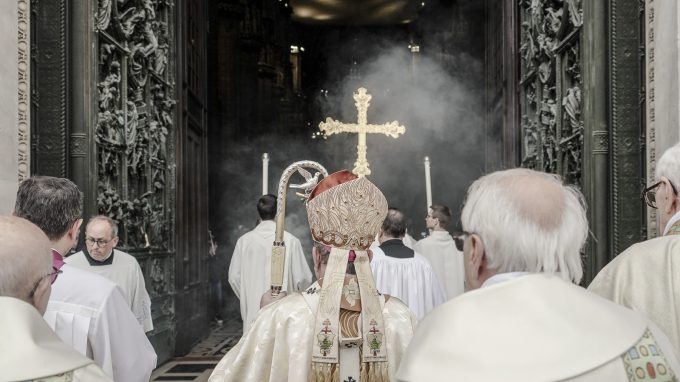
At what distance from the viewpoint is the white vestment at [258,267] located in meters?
7.27

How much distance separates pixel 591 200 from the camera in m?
5.48

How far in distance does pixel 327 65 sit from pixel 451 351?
17629mm

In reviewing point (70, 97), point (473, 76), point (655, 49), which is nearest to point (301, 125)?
point (473, 76)

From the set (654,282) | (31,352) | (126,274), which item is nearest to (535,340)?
(31,352)

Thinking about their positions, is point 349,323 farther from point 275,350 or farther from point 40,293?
point 40,293

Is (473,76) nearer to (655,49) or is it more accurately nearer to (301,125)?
(301,125)

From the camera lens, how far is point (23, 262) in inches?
70.6

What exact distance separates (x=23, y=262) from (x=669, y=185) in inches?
80.5

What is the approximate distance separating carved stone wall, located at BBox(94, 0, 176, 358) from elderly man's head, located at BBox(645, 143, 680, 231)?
14.6 ft

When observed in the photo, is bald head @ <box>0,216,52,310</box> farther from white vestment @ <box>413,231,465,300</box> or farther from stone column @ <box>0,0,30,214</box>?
white vestment @ <box>413,231,465,300</box>

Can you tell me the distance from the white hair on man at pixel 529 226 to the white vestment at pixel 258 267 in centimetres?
538

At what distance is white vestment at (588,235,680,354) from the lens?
264cm

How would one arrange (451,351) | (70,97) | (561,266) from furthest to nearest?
(70,97) < (561,266) < (451,351)

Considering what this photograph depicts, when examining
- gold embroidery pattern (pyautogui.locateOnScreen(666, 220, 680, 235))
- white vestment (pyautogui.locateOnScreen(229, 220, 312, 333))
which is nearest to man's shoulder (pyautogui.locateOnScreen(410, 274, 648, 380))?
gold embroidery pattern (pyautogui.locateOnScreen(666, 220, 680, 235))
